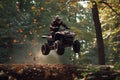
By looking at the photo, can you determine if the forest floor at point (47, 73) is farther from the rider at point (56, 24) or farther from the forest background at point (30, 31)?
the forest background at point (30, 31)

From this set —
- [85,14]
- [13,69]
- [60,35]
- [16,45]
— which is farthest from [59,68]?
[85,14]

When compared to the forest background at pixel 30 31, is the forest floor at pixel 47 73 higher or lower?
lower

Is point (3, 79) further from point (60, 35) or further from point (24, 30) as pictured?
point (24, 30)

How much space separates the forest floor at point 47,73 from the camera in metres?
8.94

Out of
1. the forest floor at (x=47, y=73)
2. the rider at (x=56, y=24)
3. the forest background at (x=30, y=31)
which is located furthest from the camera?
the forest background at (x=30, y=31)

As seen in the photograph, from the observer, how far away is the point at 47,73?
9.48 metres

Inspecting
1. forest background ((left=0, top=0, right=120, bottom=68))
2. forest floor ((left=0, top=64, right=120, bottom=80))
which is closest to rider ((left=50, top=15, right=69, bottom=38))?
forest floor ((left=0, top=64, right=120, bottom=80))

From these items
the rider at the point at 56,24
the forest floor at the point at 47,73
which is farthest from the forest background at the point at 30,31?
the forest floor at the point at 47,73

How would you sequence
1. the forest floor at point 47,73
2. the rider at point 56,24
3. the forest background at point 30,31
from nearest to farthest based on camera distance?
the forest floor at point 47,73, the rider at point 56,24, the forest background at point 30,31

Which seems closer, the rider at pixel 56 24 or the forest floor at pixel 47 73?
the forest floor at pixel 47 73

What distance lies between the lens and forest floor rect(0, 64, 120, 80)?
894cm

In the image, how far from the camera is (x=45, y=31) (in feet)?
129

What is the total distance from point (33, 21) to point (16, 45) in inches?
254

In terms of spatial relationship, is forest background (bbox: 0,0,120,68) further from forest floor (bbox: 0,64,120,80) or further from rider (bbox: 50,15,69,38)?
forest floor (bbox: 0,64,120,80)
